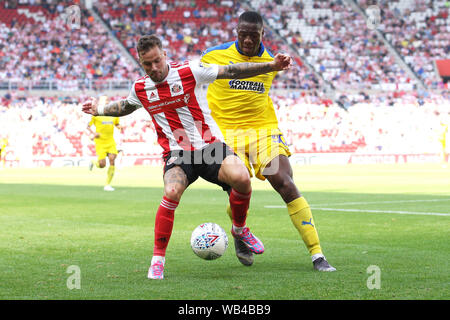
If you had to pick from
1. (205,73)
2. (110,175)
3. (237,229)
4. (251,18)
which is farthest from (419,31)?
(205,73)

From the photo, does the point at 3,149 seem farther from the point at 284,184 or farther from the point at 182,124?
the point at 284,184

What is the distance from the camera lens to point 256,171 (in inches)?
296

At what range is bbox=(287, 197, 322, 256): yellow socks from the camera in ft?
22.5

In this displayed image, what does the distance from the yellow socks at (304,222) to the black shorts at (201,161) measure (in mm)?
801

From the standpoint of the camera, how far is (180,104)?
668 centimetres

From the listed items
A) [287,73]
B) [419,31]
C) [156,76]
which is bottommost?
[156,76]

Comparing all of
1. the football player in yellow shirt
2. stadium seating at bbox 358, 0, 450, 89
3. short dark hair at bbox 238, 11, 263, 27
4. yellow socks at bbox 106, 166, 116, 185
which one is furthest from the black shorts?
stadium seating at bbox 358, 0, 450, 89

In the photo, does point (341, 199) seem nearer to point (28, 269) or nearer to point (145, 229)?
point (145, 229)

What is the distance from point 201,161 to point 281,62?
116cm

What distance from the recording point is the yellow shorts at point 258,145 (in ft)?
24.1

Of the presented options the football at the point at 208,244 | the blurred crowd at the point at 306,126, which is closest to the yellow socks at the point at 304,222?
the football at the point at 208,244

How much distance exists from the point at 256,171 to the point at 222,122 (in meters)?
0.72

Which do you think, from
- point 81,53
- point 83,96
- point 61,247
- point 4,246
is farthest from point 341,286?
point 81,53
